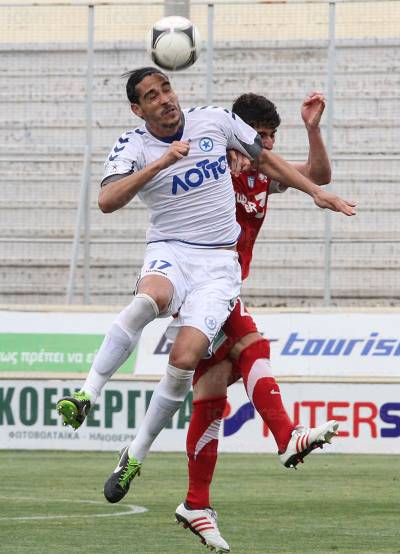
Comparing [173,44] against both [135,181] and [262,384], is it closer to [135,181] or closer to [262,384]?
[135,181]

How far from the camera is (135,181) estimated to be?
7.33 meters

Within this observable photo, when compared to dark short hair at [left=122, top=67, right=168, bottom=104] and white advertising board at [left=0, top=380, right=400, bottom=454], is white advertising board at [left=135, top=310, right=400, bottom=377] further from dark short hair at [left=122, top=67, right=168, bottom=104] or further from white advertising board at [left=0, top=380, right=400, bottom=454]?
dark short hair at [left=122, top=67, right=168, bottom=104]

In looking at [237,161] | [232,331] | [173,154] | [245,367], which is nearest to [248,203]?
[237,161]

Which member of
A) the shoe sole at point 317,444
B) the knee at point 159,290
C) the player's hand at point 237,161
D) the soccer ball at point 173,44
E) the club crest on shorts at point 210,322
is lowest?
the shoe sole at point 317,444

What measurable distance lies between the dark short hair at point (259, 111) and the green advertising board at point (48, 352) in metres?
7.30

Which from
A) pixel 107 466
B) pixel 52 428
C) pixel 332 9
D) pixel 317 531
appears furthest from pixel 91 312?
pixel 317 531

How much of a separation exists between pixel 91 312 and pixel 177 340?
828 cm

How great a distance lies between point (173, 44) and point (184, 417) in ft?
23.0

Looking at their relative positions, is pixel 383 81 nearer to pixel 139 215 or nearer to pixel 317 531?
pixel 139 215

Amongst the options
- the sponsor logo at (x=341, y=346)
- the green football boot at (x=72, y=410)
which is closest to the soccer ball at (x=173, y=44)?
the green football boot at (x=72, y=410)

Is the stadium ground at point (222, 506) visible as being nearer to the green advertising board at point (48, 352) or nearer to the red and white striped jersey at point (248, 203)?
the green advertising board at point (48, 352)

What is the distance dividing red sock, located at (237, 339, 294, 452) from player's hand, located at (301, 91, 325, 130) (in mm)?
1296

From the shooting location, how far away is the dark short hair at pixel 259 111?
8445 mm

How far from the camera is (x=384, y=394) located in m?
15.0
